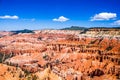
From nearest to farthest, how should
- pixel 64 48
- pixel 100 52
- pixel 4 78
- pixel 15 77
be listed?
pixel 4 78
pixel 15 77
pixel 100 52
pixel 64 48

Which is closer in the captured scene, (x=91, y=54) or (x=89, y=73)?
(x=89, y=73)

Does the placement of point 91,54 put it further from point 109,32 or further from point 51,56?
point 109,32

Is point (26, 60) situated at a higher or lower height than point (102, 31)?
lower

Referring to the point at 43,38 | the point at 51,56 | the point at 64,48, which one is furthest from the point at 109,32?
the point at 43,38

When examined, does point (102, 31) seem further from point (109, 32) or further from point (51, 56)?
point (51, 56)

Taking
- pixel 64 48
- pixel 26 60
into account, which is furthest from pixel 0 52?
A: pixel 64 48

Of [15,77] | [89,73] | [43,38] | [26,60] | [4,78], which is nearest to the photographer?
[4,78]
